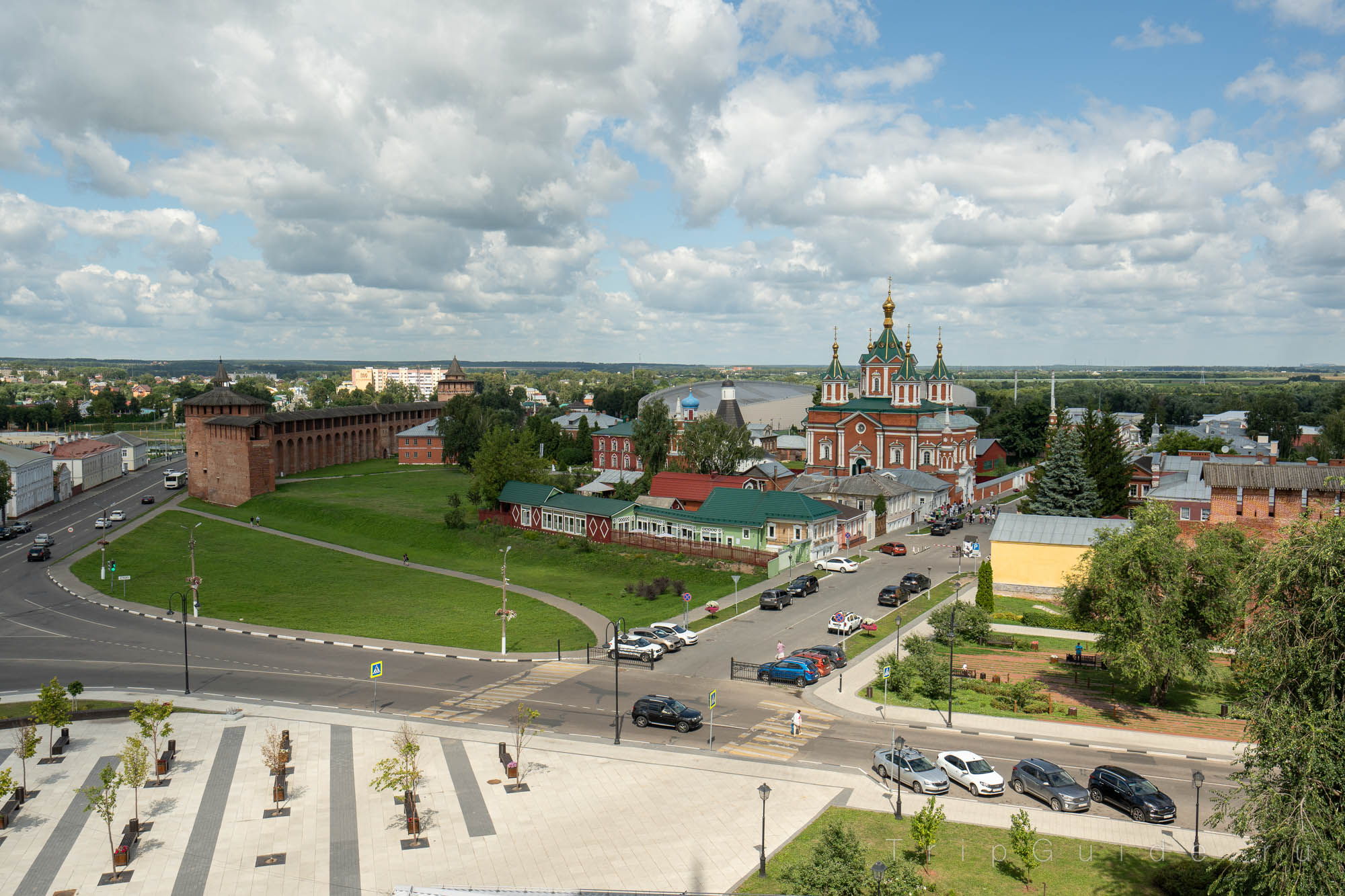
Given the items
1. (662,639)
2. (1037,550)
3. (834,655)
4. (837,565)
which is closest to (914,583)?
(837,565)

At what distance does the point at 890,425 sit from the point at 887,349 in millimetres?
10936

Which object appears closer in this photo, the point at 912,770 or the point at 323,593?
the point at 912,770

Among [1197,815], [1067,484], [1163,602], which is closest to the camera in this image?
[1197,815]

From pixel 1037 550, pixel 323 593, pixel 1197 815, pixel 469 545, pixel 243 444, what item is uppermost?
pixel 243 444

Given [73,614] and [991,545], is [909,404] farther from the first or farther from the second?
[73,614]

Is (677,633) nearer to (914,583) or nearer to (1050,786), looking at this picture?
(914,583)

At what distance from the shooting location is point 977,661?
125ft

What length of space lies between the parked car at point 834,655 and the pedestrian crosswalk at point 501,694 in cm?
1032

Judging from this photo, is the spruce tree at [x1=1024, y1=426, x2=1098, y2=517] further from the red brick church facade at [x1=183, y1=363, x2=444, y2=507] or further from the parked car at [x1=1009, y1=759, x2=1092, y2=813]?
the red brick church facade at [x1=183, y1=363, x2=444, y2=507]

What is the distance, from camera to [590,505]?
65.1 m

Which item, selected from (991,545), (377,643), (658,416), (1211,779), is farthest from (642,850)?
(658,416)

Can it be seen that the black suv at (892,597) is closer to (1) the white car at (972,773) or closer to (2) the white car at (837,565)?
(2) the white car at (837,565)

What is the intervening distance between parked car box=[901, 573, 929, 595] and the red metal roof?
59.5ft

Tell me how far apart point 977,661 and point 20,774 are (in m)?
35.7
